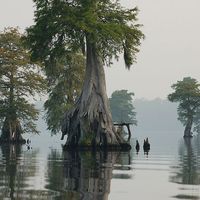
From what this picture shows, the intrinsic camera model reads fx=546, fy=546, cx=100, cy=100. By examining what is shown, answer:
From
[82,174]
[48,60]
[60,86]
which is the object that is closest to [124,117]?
[60,86]

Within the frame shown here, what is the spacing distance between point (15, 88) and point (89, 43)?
2541 centimetres

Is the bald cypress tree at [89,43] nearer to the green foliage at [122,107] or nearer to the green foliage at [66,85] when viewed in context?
the green foliage at [66,85]

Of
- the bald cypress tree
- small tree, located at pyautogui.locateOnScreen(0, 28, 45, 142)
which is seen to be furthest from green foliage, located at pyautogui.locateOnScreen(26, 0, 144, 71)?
small tree, located at pyautogui.locateOnScreen(0, 28, 45, 142)

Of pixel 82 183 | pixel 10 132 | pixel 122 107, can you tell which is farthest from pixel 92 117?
pixel 122 107

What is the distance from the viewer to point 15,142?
76375mm

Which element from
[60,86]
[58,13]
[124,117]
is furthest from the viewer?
[124,117]

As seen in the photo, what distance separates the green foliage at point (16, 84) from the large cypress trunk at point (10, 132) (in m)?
0.70

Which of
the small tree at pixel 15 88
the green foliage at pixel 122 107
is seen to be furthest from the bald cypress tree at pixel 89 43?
the green foliage at pixel 122 107

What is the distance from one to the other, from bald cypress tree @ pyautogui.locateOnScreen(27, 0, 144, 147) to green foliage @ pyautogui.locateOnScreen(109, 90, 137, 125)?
4869 inches

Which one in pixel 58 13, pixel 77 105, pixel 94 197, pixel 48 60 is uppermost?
pixel 58 13

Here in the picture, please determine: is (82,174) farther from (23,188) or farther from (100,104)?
(100,104)

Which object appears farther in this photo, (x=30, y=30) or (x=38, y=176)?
(x=30, y=30)

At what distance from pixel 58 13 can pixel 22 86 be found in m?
25.8

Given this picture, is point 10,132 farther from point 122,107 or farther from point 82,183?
point 122,107
